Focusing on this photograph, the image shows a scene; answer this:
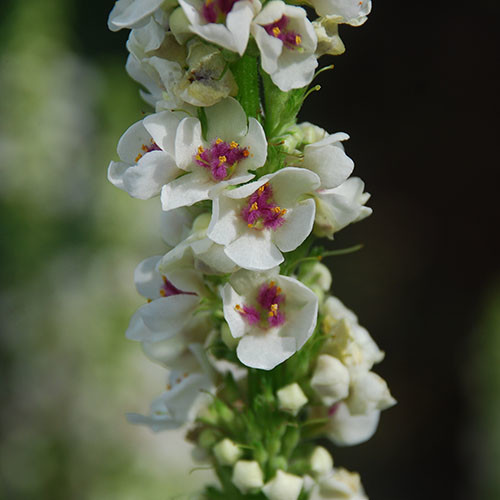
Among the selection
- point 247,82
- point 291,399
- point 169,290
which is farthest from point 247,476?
point 247,82

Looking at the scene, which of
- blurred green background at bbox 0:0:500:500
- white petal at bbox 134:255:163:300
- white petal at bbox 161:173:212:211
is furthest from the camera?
blurred green background at bbox 0:0:500:500

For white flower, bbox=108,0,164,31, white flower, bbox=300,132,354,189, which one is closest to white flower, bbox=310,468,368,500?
white flower, bbox=300,132,354,189

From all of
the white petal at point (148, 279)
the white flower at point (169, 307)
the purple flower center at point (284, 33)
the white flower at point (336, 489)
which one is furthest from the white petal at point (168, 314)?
the purple flower center at point (284, 33)

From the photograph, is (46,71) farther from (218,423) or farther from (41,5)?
(218,423)

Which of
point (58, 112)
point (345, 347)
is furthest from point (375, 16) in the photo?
point (345, 347)

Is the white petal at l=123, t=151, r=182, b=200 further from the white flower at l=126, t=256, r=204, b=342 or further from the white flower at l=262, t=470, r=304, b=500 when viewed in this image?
the white flower at l=262, t=470, r=304, b=500

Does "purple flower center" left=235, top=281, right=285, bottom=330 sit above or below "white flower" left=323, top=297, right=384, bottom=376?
above

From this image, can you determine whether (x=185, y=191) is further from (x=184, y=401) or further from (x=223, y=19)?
(x=184, y=401)

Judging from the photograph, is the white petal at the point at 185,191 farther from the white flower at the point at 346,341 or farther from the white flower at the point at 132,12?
the white flower at the point at 346,341
